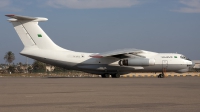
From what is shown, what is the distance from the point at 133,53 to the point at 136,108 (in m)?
31.1

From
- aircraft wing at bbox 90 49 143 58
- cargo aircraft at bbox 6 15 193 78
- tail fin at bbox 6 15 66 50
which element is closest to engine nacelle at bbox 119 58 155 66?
cargo aircraft at bbox 6 15 193 78

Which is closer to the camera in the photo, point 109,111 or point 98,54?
point 109,111

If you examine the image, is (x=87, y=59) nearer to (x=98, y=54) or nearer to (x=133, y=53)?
(x=98, y=54)

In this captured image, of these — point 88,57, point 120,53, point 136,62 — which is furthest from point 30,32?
point 136,62

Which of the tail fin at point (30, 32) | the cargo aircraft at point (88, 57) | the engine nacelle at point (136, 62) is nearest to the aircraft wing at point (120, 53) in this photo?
the cargo aircraft at point (88, 57)

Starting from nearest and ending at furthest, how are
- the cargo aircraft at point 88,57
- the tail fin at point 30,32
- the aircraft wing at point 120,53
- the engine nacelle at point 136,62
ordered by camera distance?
the tail fin at point 30,32, the cargo aircraft at point 88,57, the aircraft wing at point 120,53, the engine nacelle at point 136,62

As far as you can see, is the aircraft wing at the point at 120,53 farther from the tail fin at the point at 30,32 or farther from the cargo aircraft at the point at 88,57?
the tail fin at the point at 30,32

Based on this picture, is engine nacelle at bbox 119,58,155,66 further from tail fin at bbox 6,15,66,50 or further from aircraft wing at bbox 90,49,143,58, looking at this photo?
tail fin at bbox 6,15,66,50

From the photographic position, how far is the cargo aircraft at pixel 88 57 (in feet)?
132

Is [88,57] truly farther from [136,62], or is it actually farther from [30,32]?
[30,32]

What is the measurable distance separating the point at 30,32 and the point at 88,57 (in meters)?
6.99

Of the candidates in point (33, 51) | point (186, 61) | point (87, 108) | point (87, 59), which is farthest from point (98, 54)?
point (87, 108)

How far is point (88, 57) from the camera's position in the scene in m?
42.0

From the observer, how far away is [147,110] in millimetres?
10547
